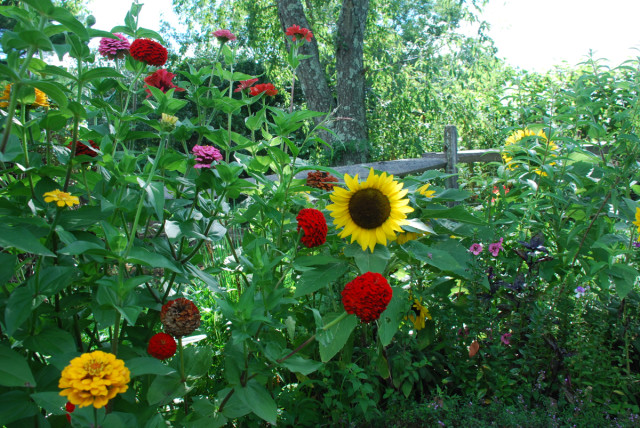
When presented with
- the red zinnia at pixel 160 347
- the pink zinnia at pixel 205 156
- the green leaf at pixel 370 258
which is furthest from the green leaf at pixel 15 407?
the green leaf at pixel 370 258

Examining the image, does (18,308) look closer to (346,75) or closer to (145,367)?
(145,367)

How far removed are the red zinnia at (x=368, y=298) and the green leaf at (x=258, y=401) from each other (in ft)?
1.11

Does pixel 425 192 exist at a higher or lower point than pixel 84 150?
lower

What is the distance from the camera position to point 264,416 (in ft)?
4.10

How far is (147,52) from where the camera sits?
147 centimetres

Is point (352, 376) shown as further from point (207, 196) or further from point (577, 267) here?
point (577, 267)

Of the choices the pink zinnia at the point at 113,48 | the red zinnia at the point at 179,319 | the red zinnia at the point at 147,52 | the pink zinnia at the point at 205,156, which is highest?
the pink zinnia at the point at 113,48

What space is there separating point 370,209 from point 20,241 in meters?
0.99

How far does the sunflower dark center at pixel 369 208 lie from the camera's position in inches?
63.0

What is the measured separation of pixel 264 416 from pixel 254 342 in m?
0.19

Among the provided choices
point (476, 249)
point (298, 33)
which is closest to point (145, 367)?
point (476, 249)

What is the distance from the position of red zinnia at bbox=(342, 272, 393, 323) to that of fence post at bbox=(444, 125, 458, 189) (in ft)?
12.8

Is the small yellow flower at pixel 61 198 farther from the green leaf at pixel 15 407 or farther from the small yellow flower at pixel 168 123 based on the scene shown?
the green leaf at pixel 15 407

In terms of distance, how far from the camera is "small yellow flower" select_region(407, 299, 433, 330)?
1.98 meters
